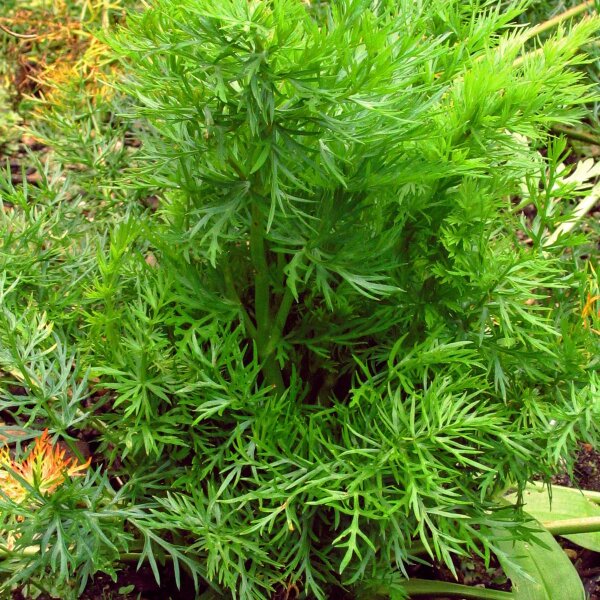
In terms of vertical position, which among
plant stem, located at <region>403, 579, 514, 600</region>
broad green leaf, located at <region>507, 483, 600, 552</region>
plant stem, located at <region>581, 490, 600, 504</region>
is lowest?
plant stem, located at <region>403, 579, 514, 600</region>

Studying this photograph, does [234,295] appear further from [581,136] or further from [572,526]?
[581,136]

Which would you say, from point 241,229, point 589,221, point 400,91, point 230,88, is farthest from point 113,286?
point 589,221

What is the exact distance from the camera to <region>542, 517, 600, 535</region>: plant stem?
1231mm

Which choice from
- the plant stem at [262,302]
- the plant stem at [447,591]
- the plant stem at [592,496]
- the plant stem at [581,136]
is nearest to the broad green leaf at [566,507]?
the plant stem at [592,496]

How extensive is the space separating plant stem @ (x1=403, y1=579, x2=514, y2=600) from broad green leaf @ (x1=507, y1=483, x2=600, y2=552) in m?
0.16

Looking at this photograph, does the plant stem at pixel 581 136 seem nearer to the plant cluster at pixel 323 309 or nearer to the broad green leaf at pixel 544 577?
the plant cluster at pixel 323 309

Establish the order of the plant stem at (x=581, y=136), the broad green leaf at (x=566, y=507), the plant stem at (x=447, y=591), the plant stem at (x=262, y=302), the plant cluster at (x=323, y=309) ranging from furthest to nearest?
the plant stem at (x=581, y=136)
the broad green leaf at (x=566, y=507)
the plant stem at (x=447, y=591)
the plant stem at (x=262, y=302)
the plant cluster at (x=323, y=309)

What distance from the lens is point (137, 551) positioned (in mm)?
1147

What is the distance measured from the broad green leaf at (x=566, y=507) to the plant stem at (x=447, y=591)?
160 millimetres

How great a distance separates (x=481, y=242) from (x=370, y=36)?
11.8 inches

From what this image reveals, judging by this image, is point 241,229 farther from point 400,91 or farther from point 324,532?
point 324,532

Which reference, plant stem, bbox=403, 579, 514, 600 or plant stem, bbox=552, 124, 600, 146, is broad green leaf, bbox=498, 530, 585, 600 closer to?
plant stem, bbox=403, 579, 514, 600

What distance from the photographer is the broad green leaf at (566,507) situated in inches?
50.8

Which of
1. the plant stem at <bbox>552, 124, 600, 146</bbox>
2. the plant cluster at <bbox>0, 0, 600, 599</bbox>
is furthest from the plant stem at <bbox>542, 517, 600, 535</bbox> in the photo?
the plant stem at <bbox>552, 124, 600, 146</bbox>
